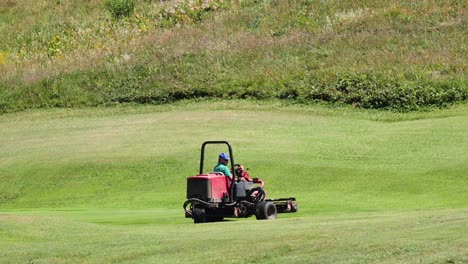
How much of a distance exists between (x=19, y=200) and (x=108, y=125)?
8.82 meters

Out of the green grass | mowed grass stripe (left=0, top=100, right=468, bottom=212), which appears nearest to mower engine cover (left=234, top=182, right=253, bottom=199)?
the green grass

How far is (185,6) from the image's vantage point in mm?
52156

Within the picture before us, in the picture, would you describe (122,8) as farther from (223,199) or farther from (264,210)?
(264,210)

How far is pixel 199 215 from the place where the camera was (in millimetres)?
19125

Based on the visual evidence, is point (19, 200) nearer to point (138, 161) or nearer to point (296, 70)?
point (138, 161)

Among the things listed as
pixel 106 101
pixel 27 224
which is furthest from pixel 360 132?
pixel 27 224

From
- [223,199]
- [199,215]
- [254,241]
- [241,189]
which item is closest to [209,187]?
[223,199]

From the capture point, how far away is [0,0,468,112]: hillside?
127 ft

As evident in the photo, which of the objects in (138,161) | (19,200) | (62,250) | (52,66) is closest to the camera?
(62,250)

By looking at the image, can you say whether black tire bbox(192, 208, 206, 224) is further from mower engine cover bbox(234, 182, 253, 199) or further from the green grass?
mower engine cover bbox(234, 182, 253, 199)

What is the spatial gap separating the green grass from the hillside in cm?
140

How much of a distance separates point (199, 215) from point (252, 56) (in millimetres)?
25356

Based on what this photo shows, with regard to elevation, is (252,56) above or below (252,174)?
above

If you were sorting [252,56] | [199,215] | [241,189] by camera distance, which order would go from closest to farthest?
1. [199,215]
2. [241,189]
3. [252,56]
